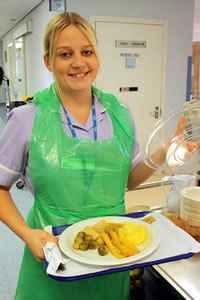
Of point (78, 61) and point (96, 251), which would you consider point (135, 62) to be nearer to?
point (78, 61)

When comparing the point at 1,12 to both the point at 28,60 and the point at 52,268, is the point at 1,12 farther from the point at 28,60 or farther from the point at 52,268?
the point at 52,268

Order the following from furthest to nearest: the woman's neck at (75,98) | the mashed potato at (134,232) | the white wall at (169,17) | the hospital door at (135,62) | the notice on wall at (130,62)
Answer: the notice on wall at (130,62), the hospital door at (135,62), the white wall at (169,17), the woman's neck at (75,98), the mashed potato at (134,232)

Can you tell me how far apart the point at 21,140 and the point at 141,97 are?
11.3ft

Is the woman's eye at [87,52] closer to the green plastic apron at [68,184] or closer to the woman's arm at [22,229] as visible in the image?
the green plastic apron at [68,184]

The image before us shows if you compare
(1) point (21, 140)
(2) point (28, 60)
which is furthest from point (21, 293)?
(2) point (28, 60)

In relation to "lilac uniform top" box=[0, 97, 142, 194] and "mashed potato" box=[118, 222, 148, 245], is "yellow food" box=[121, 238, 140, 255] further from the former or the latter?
"lilac uniform top" box=[0, 97, 142, 194]

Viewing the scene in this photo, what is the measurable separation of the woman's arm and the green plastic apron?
0.09m

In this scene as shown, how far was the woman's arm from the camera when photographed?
899 mm

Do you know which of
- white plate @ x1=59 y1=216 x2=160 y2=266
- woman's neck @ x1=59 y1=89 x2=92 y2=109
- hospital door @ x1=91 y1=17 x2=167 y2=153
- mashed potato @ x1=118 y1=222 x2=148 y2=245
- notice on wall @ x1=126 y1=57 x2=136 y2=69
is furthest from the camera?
notice on wall @ x1=126 y1=57 x2=136 y2=69

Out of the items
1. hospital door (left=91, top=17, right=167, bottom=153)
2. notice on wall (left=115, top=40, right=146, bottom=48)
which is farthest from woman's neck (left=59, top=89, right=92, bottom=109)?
notice on wall (left=115, top=40, right=146, bottom=48)

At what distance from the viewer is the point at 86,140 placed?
3.45ft

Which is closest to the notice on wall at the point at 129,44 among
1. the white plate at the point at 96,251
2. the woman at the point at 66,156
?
the woman at the point at 66,156

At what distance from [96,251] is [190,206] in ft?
1.34

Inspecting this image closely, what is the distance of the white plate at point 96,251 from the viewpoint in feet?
A: 2.69
